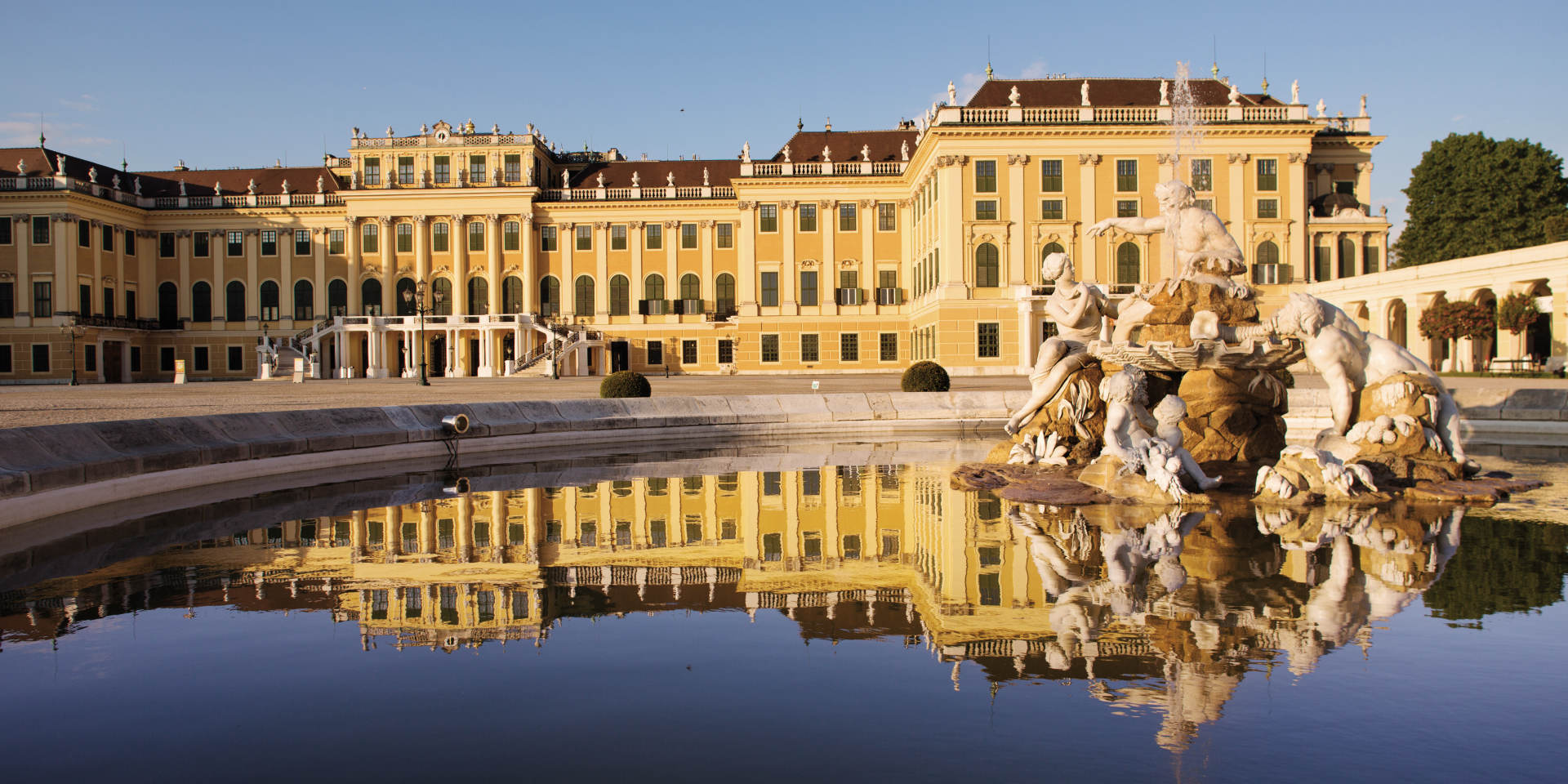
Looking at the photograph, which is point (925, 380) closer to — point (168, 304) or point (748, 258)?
point (748, 258)

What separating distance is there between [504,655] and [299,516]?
4.57 m

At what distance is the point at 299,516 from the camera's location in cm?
801

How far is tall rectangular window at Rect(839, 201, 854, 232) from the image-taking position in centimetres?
5750

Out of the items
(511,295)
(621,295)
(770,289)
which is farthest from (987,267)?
(511,295)

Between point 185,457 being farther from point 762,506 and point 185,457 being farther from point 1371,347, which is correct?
point 1371,347

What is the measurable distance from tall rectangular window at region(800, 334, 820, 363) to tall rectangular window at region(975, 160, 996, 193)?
1506cm

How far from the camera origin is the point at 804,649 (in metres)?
4.35

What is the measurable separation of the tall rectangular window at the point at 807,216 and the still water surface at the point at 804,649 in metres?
51.5

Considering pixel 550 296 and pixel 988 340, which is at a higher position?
pixel 550 296

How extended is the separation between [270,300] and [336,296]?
4.31m

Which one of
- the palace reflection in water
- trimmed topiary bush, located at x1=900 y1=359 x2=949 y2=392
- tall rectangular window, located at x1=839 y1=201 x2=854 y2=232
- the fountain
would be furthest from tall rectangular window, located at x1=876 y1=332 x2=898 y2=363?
the palace reflection in water

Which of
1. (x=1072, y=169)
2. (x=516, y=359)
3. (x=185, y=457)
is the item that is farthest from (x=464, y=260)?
(x=185, y=457)

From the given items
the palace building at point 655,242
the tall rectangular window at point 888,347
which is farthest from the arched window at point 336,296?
the tall rectangular window at point 888,347

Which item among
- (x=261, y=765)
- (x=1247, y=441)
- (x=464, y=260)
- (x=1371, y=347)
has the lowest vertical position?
(x=261, y=765)
